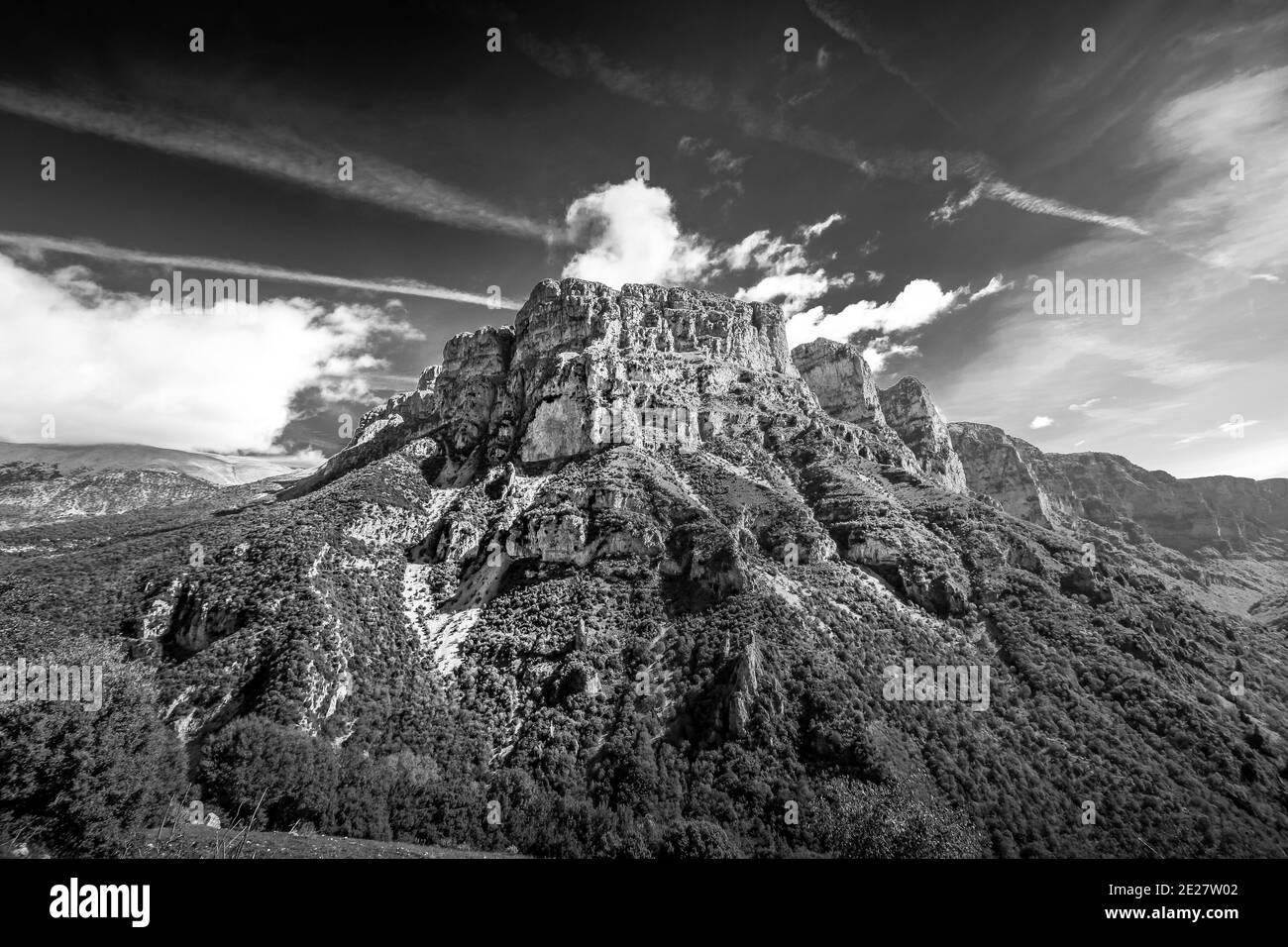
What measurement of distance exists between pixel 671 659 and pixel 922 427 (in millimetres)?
147608

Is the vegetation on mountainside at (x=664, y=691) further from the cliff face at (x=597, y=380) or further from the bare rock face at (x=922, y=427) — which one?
the bare rock face at (x=922, y=427)

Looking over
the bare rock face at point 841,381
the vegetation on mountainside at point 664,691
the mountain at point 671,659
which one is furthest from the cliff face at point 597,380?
the vegetation on mountainside at point 664,691

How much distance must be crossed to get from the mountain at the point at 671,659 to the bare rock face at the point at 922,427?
68.8 metres

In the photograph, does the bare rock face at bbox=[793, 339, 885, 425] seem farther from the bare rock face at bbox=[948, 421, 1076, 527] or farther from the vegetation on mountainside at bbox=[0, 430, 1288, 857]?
the vegetation on mountainside at bbox=[0, 430, 1288, 857]

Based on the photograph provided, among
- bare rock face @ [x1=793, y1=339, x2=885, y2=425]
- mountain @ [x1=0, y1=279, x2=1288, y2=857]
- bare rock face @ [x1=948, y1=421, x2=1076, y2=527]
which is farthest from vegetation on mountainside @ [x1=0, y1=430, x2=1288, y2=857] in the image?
bare rock face @ [x1=948, y1=421, x2=1076, y2=527]

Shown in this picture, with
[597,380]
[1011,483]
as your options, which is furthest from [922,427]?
[597,380]

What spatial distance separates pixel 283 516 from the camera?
8250 cm

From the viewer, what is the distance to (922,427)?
574 feet

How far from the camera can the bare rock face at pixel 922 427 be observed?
16525 centimetres

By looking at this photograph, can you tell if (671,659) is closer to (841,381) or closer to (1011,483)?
(841,381)

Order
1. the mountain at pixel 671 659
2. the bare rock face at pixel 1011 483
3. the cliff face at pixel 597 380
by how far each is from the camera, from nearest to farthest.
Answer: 1. the mountain at pixel 671 659
2. the cliff face at pixel 597 380
3. the bare rock face at pixel 1011 483

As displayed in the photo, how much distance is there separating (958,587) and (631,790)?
5499 cm
